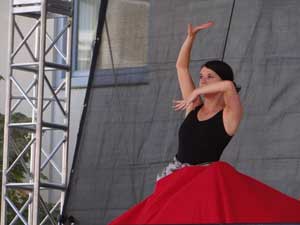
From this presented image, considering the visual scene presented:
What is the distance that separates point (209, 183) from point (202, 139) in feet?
0.85

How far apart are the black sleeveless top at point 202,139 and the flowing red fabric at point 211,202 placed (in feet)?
0.26

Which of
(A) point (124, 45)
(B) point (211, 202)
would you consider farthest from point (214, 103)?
(A) point (124, 45)

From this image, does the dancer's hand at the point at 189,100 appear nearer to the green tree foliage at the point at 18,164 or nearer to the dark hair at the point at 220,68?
the dark hair at the point at 220,68

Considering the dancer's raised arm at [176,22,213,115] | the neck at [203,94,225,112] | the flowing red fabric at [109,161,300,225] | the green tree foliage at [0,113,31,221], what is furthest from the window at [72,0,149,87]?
the green tree foliage at [0,113,31,221]

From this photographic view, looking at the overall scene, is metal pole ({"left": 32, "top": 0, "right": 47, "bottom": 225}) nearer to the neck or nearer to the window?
the window

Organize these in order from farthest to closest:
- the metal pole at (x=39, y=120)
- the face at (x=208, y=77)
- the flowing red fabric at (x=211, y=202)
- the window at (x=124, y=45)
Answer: the metal pole at (x=39, y=120) < the window at (x=124, y=45) < the face at (x=208, y=77) < the flowing red fabric at (x=211, y=202)

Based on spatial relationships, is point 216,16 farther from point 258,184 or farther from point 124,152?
point 258,184

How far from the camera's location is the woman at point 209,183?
4.80 meters

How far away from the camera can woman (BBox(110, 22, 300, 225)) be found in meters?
4.80

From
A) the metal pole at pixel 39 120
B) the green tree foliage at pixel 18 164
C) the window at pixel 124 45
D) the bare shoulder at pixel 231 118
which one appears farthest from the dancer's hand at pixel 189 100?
the green tree foliage at pixel 18 164

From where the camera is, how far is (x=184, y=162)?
16.8 ft

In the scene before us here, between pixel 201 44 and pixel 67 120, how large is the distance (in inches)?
84.8

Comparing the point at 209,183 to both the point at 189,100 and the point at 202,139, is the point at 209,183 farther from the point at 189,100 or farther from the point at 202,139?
the point at 189,100

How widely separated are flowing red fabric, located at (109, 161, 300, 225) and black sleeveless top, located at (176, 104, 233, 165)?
80 millimetres
